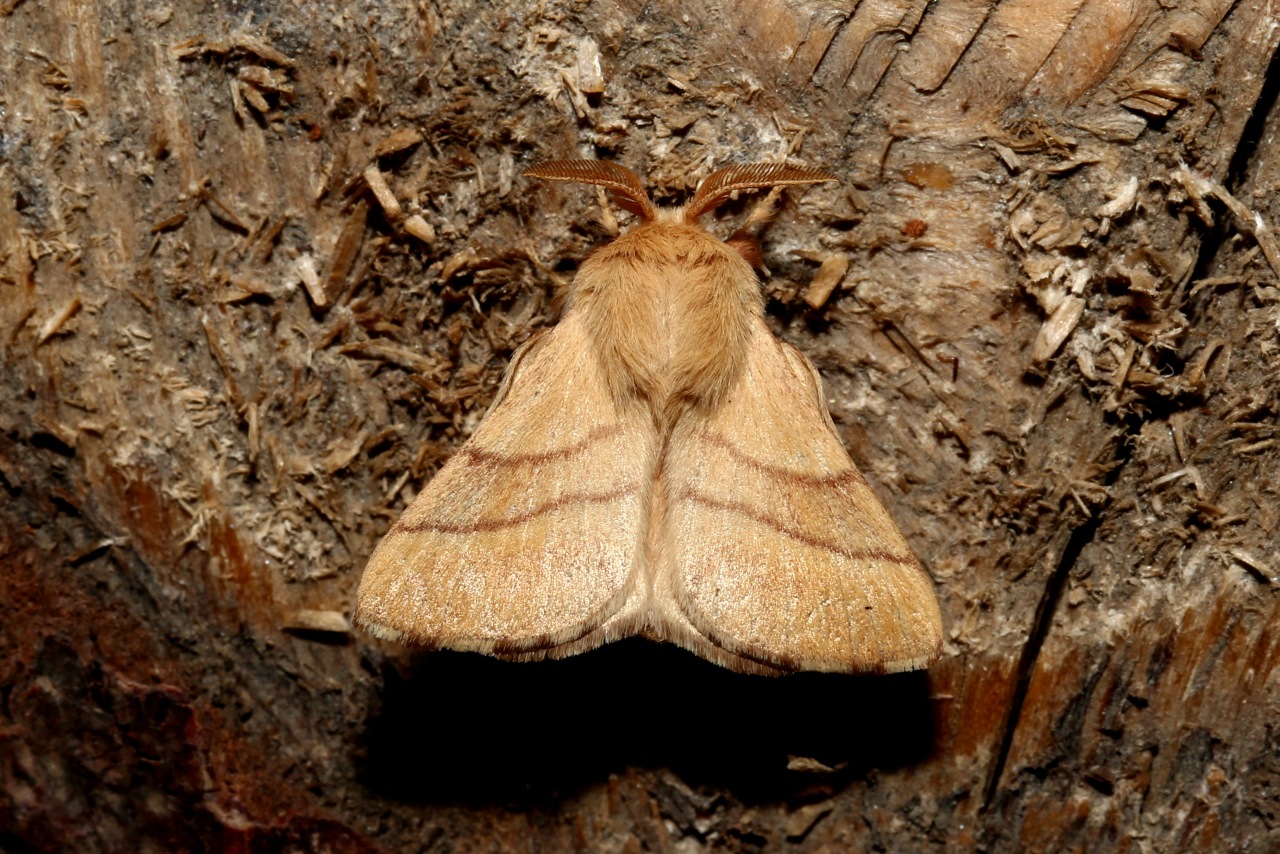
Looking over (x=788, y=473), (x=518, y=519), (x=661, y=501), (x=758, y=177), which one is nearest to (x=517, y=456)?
(x=518, y=519)

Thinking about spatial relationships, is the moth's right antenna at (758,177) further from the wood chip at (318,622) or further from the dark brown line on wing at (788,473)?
the wood chip at (318,622)

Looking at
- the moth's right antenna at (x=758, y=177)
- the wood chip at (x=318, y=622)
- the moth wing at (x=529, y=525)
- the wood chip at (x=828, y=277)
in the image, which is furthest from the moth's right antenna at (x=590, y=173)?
the wood chip at (x=318, y=622)

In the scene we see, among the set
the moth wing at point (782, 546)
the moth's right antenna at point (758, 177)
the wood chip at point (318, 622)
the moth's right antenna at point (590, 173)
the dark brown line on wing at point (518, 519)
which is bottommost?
the wood chip at point (318, 622)

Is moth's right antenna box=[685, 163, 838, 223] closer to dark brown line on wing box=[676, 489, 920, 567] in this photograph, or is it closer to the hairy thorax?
the hairy thorax

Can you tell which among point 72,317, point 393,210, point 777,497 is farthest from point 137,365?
point 777,497

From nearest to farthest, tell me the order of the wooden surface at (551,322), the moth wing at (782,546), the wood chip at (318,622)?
the moth wing at (782,546)
the wooden surface at (551,322)
the wood chip at (318,622)

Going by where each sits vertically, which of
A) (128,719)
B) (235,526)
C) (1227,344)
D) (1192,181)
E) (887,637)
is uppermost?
(1192,181)

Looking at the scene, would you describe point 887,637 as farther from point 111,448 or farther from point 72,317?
point 72,317

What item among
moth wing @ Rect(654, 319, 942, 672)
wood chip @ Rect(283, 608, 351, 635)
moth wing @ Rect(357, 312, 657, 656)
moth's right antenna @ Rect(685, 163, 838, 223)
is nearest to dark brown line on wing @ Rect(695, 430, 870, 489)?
moth wing @ Rect(654, 319, 942, 672)
